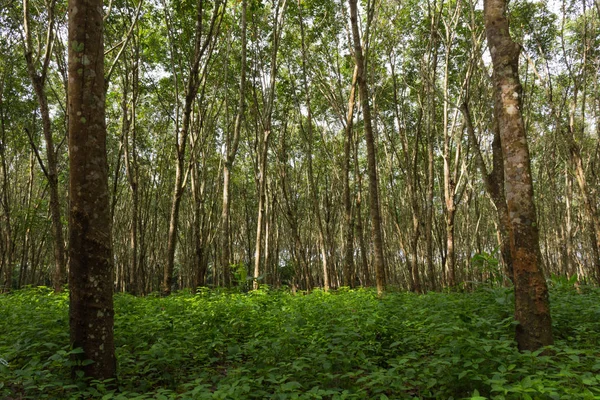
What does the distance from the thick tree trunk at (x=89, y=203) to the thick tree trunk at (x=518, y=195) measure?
414 centimetres

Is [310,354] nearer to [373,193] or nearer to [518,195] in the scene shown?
[518,195]

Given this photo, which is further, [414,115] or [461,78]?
[414,115]

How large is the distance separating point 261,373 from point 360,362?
1.06 m

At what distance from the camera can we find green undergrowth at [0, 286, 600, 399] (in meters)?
2.93

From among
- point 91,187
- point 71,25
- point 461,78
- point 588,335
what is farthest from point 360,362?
point 461,78

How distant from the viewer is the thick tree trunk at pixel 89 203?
333 cm


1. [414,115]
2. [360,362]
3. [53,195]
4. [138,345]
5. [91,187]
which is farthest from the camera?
[414,115]

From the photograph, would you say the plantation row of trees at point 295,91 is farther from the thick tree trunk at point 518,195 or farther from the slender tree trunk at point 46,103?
the thick tree trunk at point 518,195

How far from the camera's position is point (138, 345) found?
14.1 ft

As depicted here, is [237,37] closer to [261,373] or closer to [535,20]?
[535,20]

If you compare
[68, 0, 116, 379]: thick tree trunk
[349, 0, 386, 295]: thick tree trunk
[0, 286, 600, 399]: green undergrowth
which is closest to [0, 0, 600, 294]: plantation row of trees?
[349, 0, 386, 295]: thick tree trunk

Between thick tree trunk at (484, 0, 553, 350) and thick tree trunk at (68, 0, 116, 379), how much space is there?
13.6 feet

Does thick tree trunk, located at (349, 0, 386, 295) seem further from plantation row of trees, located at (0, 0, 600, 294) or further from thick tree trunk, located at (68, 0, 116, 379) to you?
thick tree trunk, located at (68, 0, 116, 379)

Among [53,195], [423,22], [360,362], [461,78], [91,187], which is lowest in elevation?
→ [360,362]
